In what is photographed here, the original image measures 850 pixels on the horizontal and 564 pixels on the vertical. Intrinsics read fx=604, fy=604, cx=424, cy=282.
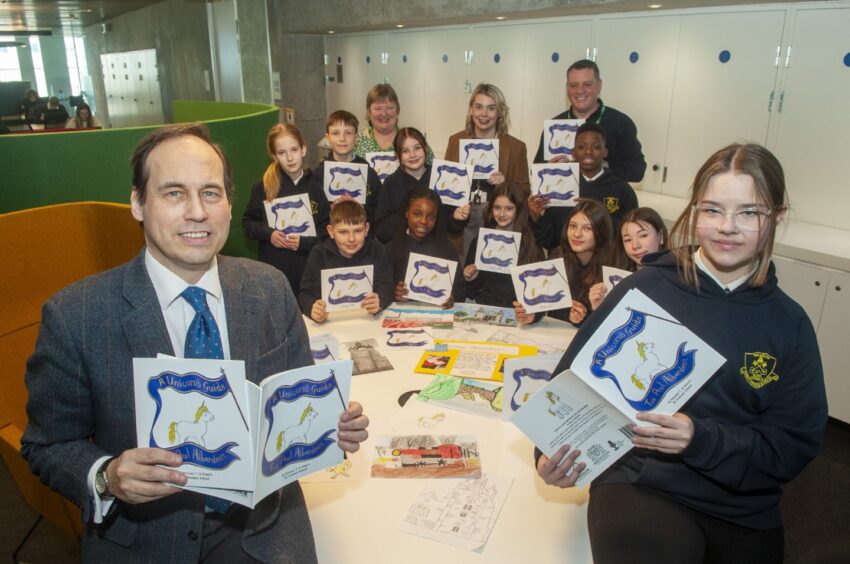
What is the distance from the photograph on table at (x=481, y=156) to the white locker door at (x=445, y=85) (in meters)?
2.85

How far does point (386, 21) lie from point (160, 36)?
6279mm

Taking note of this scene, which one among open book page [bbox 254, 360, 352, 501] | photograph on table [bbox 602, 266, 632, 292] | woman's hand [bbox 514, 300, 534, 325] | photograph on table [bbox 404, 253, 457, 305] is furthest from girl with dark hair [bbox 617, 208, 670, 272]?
open book page [bbox 254, 360, 352, 501]

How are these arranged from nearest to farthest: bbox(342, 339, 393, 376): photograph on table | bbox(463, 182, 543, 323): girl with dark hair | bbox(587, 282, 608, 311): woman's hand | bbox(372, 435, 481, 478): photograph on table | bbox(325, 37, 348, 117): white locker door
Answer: bbox(372, 435, 481, 478): photograph on table < bbox(342, 339, 393, 376): photograph on table < bbox(587, 282, 608, 311): woman's hand < bbox(463, 182, 543, 323): girl with dark hair < bbox(325, 37, 348, 117): white locker door

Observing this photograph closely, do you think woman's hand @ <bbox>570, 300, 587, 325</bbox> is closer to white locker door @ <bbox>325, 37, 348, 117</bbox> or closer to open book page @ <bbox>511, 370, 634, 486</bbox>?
open book page @ <bbox>511, 370, 634, 486</bbox>

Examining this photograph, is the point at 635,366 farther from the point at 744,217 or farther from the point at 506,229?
the point at 506,229

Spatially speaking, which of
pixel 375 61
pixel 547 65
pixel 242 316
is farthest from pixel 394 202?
pixel 375 61

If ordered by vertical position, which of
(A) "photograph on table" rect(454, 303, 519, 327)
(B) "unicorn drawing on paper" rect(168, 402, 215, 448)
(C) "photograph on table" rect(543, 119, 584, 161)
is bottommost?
(A) "photograph on table" rect(454, 303, 519, 327)

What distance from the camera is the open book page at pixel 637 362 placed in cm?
145

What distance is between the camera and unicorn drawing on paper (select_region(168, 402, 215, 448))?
1.30 meters

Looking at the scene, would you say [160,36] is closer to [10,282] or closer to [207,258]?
[10,282]

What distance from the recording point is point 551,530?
5.50 ft

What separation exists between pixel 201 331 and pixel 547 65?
483 cm

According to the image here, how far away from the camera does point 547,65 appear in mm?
5535

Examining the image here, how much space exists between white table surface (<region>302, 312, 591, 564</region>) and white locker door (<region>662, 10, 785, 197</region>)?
338 centimetres
